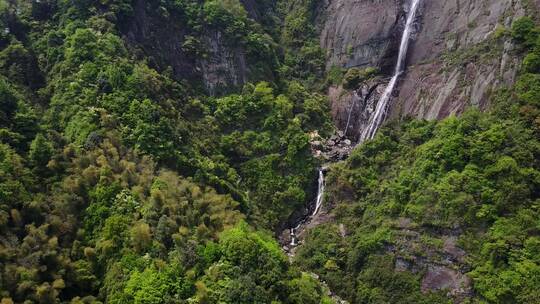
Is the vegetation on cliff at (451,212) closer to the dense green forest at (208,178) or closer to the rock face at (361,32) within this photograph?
the dense green forest at (208,178)

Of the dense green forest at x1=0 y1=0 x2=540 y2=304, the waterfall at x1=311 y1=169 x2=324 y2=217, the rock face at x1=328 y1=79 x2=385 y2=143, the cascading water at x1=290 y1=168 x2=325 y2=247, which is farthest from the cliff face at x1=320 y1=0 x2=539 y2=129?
the cascading water at x1=290 y1=168 x2=325 y2=247

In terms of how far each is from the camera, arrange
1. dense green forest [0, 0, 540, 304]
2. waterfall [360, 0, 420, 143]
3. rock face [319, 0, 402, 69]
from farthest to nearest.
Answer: rock face [319, 0, 402, 69], waterfall [360, 0, 420, 143], dense green forest [0, 0, 540, 304]

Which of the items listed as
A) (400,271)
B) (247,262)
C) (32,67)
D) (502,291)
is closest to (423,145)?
(400,271)

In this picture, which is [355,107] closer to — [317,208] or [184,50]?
[317,208]

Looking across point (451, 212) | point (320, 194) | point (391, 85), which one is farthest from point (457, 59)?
point (320, 194)

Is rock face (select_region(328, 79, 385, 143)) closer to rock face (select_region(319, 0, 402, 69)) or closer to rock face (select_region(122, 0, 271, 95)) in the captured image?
rock face (select_region(319, 0, 402, 69))
